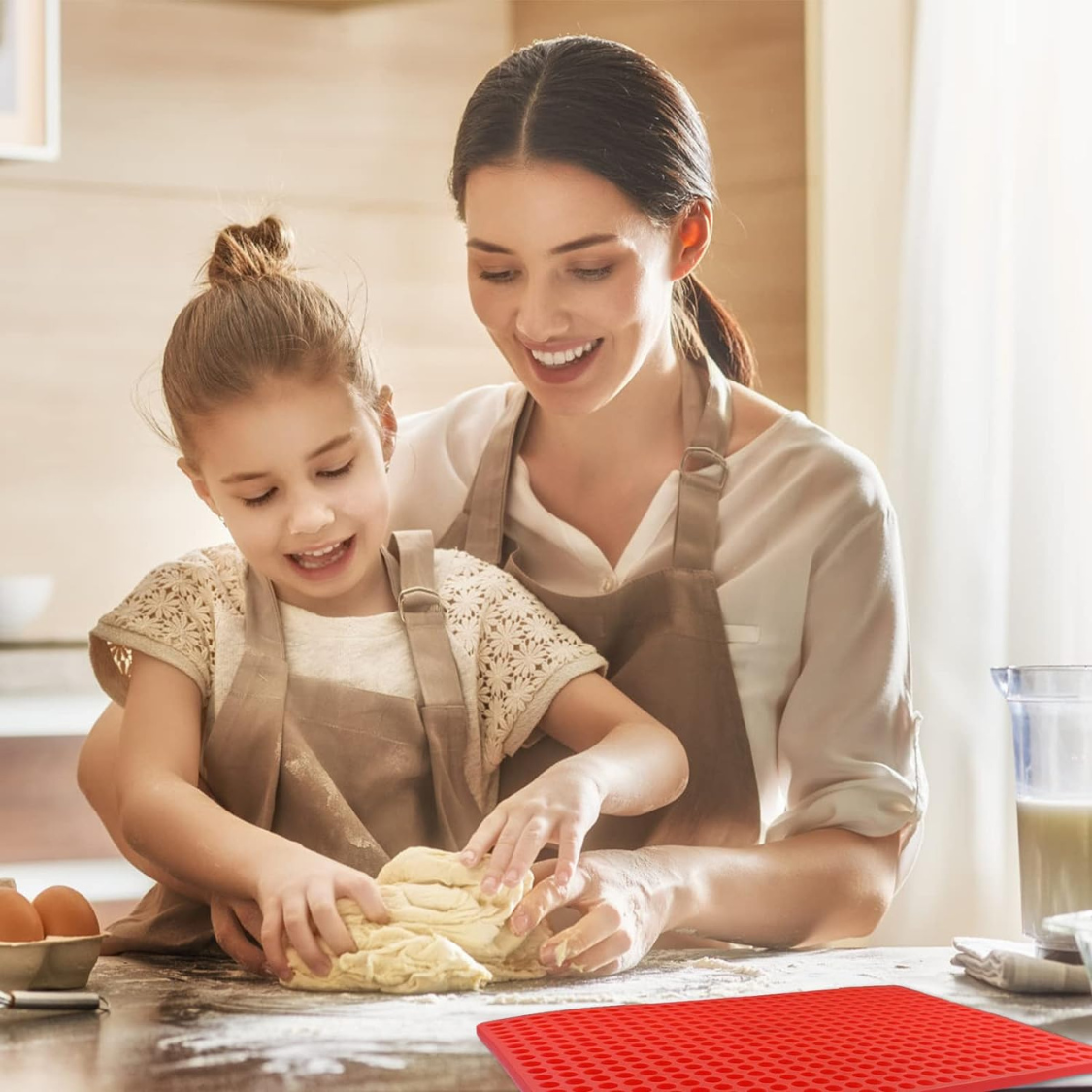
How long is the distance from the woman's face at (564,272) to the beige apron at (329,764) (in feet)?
0.92

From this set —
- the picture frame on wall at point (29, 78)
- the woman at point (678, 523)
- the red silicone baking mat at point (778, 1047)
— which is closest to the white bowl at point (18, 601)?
the picture frame on wall at point (29, 78)

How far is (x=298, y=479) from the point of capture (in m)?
1.09

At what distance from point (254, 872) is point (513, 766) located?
28 cm

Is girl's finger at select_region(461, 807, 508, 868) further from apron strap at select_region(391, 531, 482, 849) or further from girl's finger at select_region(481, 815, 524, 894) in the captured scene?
apron strap at select_region(391, 531, 482, 849)

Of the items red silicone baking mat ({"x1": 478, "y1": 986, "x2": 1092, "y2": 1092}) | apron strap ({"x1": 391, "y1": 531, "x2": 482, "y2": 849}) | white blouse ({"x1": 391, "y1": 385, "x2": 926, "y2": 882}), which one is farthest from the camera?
white blouse ({"x1": 391, "y1": 385, "x2": 926, "y2": 882})

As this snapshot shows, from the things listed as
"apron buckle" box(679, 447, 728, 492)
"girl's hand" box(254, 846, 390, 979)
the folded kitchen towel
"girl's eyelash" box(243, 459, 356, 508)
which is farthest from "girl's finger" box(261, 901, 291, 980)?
"apron buckle" box(679, 447, 728, 492)

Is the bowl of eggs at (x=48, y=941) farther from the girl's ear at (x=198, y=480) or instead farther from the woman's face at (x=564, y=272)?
the woman's face at (x=564, y=272)

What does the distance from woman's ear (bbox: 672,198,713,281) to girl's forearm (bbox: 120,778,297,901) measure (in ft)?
1.98

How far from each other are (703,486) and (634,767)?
1.10ft

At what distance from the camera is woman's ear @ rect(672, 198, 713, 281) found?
1273mm

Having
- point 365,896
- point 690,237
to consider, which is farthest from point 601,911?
point 690,237

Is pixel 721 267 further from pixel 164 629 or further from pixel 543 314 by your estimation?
pixel 164 629

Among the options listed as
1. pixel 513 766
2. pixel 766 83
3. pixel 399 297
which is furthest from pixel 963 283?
pixel 513 766

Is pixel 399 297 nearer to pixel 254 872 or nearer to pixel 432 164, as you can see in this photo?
pixel 432 164
